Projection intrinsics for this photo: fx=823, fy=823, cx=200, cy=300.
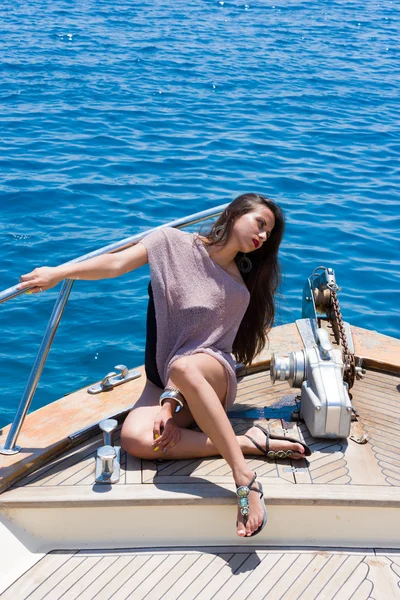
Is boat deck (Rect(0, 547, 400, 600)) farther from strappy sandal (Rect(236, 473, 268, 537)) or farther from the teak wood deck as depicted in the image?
strappy sandal (Rect(236, 473, 268, 537))

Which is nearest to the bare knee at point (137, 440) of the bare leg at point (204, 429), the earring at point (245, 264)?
the bare leg at point (204, 429)

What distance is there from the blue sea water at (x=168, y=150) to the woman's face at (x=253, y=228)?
1.43ft

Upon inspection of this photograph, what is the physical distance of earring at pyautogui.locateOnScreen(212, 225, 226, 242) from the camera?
10.5ft

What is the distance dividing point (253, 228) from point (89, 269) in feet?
2.13

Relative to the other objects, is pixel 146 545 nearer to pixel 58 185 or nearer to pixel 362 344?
pixel 362 344

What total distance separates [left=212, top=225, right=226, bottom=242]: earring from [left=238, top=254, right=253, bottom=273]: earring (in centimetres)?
14

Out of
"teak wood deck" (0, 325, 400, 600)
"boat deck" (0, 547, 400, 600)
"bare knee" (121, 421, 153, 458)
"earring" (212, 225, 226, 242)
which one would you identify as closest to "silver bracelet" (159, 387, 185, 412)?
"bare knee" (121, 421, 153, 458)

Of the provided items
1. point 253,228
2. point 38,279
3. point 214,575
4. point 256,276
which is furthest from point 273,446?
point 38,279

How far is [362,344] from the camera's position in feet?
12.9

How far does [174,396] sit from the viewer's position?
299 centimetres

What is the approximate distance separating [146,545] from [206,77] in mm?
8971

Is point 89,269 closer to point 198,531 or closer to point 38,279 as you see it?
point 38,279

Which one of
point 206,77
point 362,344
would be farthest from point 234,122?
point 362,344

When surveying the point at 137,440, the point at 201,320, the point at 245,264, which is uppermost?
the point at 245,264
